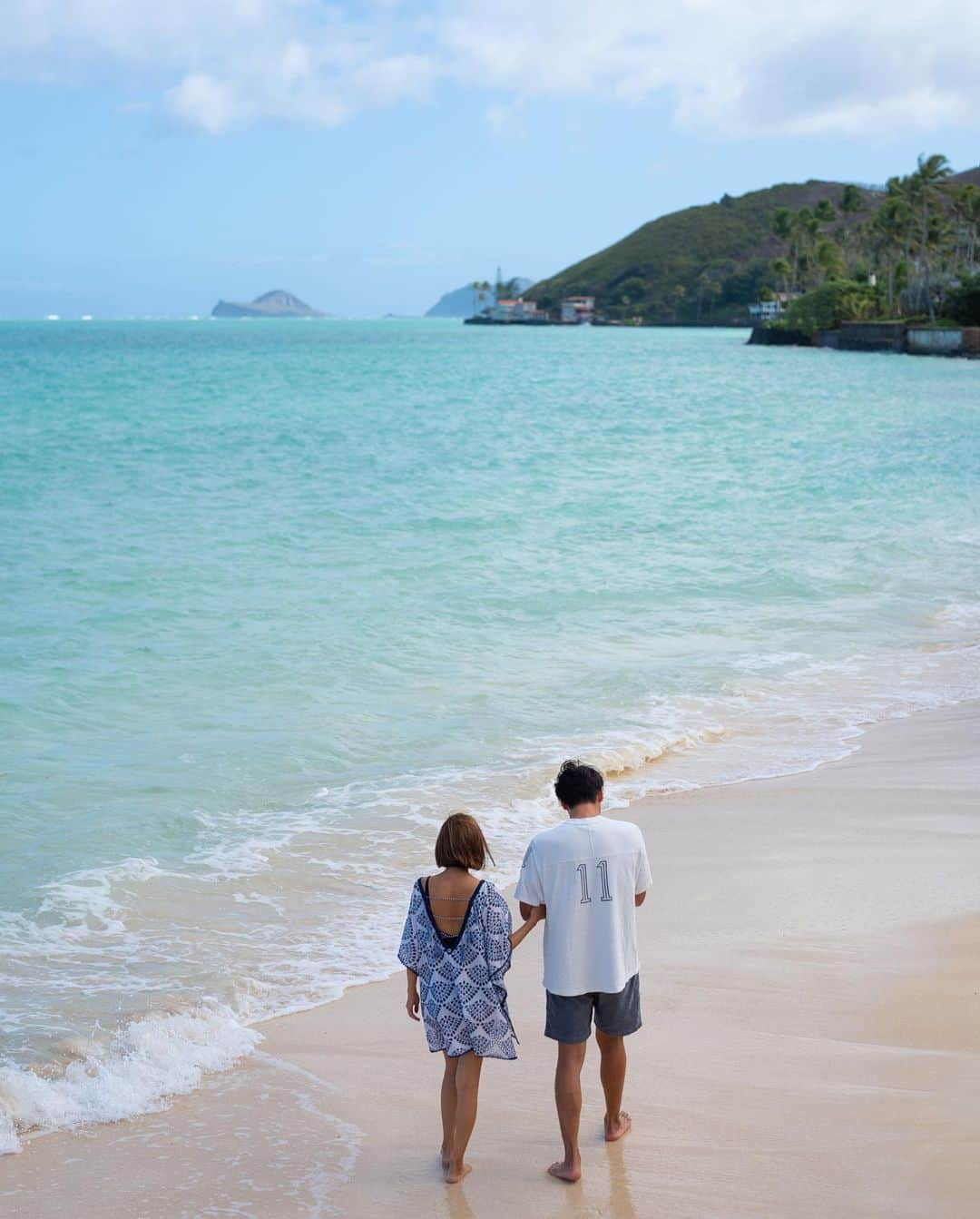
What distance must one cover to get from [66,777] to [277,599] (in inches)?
244

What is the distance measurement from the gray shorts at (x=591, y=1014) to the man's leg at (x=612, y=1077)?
0.20ft

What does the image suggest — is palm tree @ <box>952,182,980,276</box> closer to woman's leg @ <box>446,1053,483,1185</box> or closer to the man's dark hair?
the man's dark hair

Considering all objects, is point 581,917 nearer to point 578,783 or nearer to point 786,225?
point 578,783

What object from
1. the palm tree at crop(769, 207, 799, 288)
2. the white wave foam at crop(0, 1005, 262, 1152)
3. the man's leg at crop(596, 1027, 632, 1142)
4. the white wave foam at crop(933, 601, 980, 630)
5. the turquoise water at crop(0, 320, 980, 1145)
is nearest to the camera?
the man's leg at crop(596, 1027, 632, 1142)

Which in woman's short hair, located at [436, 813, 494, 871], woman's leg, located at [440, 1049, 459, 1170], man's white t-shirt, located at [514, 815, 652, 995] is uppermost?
woman's short hair, located at [436, 813, 494, 871]

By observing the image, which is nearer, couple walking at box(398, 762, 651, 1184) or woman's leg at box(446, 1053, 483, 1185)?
couple walking at box(398, 762, 651, 1184)

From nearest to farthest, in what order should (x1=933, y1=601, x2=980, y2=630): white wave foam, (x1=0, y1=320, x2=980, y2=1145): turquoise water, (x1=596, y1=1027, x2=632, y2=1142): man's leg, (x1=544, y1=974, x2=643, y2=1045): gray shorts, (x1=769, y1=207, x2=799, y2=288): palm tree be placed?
(x1=544, y1=974, x2=643, y2=1045): gray shorts → (x1=596, y1=1027, x2=632, y2=1142): man's leg → (x1=0, y1=320, x2=980, y2=1145): turquoise water → (x1=933, y1=601, x2=980, y2=630): white wave foam → (x1=769, y1=207, x2=799, y2=288): palm tree

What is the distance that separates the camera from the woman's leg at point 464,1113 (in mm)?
4184

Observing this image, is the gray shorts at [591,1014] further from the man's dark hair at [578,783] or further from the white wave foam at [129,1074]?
the white wave foam at [129,1074]

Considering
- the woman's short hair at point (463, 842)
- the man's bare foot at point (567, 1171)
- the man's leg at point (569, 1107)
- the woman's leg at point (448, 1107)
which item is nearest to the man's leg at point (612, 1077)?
the man's leg at point (569, 1107)

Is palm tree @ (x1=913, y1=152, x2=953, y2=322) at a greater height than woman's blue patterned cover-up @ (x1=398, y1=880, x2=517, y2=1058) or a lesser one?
greater

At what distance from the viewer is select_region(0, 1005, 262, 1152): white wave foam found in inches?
186

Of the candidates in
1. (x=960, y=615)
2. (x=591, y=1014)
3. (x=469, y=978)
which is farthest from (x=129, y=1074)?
(x=960, y=615)

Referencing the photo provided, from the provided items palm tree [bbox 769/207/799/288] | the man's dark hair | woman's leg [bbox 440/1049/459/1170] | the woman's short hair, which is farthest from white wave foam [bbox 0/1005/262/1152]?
palm tree [bbox 769/207/799/288]
